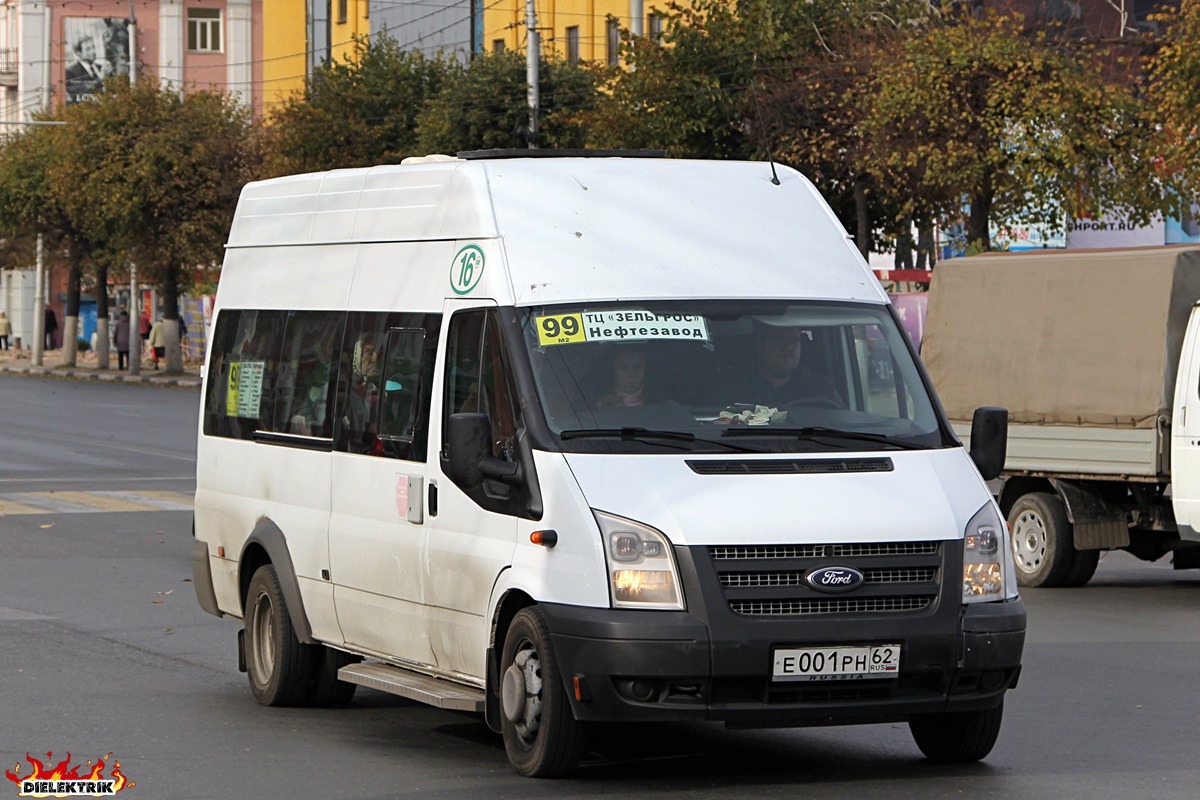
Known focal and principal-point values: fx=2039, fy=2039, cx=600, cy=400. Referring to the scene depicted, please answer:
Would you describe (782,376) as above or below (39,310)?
below

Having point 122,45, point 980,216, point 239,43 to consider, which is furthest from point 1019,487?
point 122,45

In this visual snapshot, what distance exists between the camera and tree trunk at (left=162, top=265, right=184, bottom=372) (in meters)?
55.5

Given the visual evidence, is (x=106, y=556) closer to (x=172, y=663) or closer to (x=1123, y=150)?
(x=172, y=663)

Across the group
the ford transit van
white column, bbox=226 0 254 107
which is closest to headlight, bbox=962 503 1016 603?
the ford transit van

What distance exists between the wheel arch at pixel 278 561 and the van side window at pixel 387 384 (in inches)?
28.9

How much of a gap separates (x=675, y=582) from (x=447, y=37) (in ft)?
186

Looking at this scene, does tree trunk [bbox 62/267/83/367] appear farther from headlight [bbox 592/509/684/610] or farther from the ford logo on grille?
the ford logo on grille

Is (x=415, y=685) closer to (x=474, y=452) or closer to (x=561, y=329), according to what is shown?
(x=474, y=452)

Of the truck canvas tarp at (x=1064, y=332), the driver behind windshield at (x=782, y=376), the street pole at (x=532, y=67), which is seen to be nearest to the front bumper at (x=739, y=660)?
the driver behind windshield at (x=782, y=376)

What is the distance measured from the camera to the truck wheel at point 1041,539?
14391 millimetres

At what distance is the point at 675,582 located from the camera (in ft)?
22.8

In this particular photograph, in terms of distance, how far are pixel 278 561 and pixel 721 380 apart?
261 cm

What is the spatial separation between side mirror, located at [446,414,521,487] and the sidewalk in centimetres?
4323

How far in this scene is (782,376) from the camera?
7750 mm
